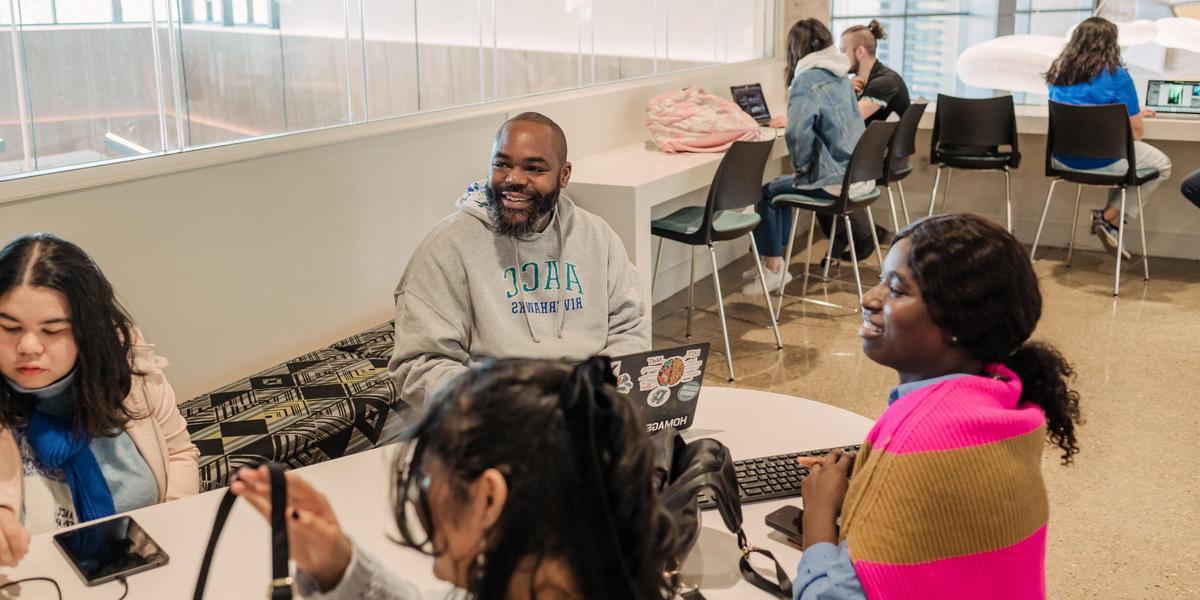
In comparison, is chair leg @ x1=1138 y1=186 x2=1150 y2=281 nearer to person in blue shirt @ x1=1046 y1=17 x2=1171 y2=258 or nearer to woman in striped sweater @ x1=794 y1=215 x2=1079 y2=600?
person in blue shirt @ x1=1046 y1=17 x2=1171 y2=258

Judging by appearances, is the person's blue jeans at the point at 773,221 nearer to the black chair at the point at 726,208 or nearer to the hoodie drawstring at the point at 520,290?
the black chair at the point at 726,208

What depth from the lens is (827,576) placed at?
52.1 inches

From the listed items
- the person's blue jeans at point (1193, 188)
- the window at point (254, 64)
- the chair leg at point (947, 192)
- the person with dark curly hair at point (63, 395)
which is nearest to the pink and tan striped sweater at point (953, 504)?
the person with dark curly hair at point (63, 395)

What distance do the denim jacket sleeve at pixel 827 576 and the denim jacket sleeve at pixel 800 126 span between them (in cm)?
369

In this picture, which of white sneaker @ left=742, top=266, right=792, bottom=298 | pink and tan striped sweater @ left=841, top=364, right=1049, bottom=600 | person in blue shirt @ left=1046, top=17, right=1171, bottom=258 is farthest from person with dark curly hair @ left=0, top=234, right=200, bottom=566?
person in blue shirt @ left=1046, top=17, right=1171, bottom=258

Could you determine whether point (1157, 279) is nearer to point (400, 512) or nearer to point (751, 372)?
point (751, 372)

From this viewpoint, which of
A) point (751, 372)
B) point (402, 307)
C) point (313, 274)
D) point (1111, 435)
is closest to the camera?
point (402, 307)

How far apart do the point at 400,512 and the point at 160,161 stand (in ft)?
7.41

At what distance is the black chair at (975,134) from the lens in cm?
578

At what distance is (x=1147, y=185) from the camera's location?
5520 mm

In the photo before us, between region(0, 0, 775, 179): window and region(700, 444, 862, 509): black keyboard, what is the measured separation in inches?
77.5

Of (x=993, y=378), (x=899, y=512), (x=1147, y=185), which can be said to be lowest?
(x=1147, y=185)

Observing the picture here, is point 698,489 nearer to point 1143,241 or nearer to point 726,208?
point 726,208

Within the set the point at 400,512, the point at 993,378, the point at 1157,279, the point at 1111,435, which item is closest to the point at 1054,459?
the point at 1111,435
